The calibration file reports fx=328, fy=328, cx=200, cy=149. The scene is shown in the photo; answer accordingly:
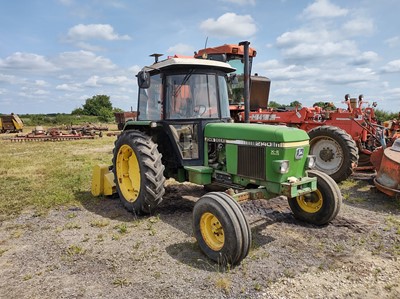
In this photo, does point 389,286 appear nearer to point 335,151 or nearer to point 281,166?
point 281,166

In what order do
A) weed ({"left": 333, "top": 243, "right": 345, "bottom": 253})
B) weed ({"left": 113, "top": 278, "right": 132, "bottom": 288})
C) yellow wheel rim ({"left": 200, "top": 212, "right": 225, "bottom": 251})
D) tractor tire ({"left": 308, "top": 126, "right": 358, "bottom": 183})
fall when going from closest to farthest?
weed ({"left": 113, "top": 278, "right": 132, "bottom": 288}), yellow wheel rim ({"left": 200, "top": 212, "right": 225, "bottom": 251}), weed ({"left": 333, "top": 243, "right": 345, "bottom": 253}), tractor tire ({"left": 308, "top": 126, "right": 358, "bottom": 183})

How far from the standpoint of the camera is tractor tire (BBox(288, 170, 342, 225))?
4.59 metres

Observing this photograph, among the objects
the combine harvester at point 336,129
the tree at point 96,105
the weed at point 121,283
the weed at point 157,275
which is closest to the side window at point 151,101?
the combine harvester at point 336,129

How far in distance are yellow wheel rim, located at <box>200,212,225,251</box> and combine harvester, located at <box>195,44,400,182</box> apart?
221 centimetres

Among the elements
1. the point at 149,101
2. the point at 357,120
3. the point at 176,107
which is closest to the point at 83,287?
the point at 176,107

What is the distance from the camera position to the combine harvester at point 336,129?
722cm

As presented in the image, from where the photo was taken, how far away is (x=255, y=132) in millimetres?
4426

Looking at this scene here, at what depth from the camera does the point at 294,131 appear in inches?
168

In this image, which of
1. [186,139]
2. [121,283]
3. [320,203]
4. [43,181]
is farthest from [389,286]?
[43,181]

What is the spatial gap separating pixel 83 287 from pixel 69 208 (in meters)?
2.85

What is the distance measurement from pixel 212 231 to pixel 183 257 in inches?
18.0

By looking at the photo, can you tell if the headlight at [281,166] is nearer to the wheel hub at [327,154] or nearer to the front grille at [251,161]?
the front grille at [251,161]

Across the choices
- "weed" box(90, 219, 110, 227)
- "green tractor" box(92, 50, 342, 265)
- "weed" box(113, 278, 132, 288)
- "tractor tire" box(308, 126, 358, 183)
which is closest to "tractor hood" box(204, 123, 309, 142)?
"green tractor" box(92, 50, 342, 265)

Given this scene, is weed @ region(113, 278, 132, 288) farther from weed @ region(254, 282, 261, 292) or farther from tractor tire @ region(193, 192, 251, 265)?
weed @ region(254, 282, 261, 292)
